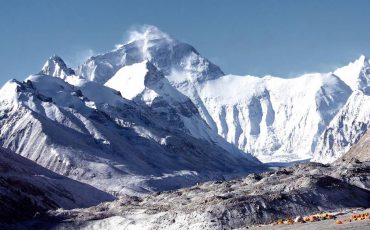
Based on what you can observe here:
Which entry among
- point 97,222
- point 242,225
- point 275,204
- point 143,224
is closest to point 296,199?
point 275,204

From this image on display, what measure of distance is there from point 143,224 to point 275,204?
21.6 m

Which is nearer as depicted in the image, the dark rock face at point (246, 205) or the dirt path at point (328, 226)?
the dirt path at point (328, 226)

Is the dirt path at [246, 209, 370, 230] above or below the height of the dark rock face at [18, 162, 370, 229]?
below

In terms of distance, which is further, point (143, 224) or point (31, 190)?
point (31, 190)

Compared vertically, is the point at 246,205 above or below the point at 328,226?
above

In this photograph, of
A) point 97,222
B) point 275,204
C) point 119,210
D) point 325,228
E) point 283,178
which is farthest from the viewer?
point 283,178

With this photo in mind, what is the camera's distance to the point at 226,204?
12750cm

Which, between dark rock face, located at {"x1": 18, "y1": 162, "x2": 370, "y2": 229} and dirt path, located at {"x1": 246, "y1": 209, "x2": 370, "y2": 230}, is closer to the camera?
dirt path, located at {"x1": 246, "y1": 209, "x2": 370, "y2": 230}

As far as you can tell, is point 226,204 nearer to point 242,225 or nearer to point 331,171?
point 242,225

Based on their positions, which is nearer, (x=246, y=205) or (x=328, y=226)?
(x=328, y=226)

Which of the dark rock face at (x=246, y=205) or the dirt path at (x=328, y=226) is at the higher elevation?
the dark rock face at (x=246, y=205)

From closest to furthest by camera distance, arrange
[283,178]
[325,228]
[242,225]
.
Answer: [325,228], [242,225], [283,178]

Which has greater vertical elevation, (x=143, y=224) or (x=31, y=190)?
(x=31, y=190)

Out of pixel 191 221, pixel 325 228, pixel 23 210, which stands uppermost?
pixel 23 210
